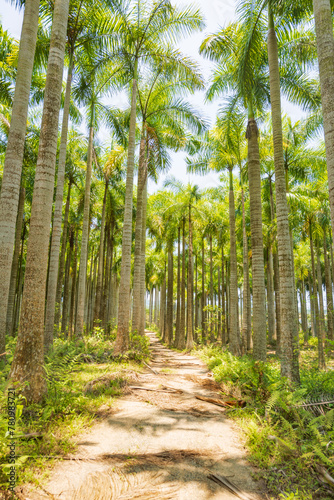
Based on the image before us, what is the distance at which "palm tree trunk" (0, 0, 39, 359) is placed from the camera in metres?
5.63

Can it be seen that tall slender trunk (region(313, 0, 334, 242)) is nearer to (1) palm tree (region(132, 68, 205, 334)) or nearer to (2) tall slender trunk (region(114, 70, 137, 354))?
(2) tall slender trunk (region(114, 70, 137, 354))

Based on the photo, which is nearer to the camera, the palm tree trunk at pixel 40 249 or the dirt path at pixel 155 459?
the dirt path at pixel 155 459

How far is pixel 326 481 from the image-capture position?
3049 mm

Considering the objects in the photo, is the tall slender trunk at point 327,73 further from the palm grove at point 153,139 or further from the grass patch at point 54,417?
the grass patch at point 54,417

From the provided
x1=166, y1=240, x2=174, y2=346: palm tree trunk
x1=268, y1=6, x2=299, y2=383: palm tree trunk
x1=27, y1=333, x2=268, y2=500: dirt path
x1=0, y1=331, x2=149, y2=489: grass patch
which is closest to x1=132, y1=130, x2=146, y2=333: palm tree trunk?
x1=0, y1=331, x2=149, y2=489: grass patch

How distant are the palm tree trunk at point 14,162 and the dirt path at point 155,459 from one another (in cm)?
330

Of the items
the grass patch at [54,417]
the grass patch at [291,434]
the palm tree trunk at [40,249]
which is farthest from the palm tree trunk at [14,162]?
the grass patch at [291,434]

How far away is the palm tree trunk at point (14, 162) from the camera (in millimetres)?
5633

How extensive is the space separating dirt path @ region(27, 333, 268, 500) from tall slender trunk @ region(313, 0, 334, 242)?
3.57m

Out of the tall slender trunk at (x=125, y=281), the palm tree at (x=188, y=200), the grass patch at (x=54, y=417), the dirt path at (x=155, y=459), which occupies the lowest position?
the dirt path at (x=155, y=459)

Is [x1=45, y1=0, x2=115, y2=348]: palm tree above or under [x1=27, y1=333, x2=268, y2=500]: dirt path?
above

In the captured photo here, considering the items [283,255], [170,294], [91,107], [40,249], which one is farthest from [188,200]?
[40,249]

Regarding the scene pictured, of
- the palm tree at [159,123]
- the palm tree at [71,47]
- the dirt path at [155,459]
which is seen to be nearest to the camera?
the dirt path at [155,459]

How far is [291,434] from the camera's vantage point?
3820 mm
